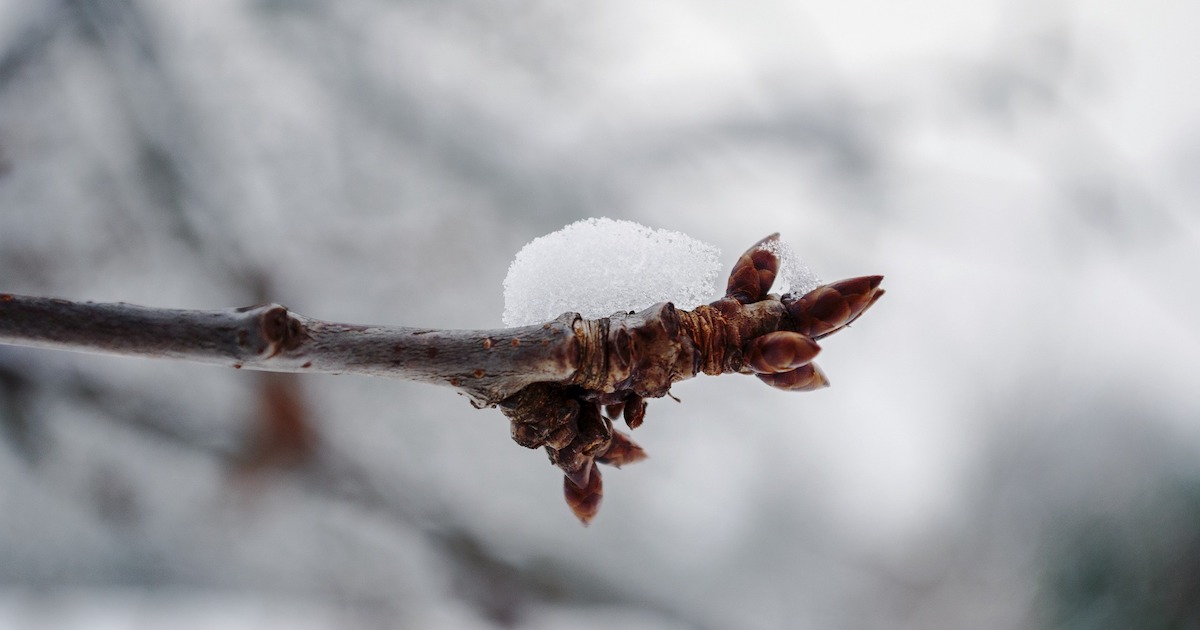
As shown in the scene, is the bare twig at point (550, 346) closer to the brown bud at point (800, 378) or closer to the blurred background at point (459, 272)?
the brown bud at point (800, 378)

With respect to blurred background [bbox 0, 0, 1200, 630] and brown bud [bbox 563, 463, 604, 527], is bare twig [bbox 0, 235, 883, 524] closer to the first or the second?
brown bud [bbox 563, 463, 604, 527]

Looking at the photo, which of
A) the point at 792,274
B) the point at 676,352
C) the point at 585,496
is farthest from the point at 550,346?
the point at 792,274

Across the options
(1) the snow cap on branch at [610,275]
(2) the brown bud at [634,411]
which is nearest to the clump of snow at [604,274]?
(1) the snow cap on branch at [610,275]

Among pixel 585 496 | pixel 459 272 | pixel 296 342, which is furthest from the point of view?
pixel 459 272

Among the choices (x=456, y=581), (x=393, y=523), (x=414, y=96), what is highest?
(x=414, y=96)

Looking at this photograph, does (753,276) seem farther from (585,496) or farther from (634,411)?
(585,496)

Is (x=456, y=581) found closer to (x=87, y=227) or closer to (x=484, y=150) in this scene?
(x=484, y=150)

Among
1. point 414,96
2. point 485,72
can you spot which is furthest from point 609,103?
point 414,96
